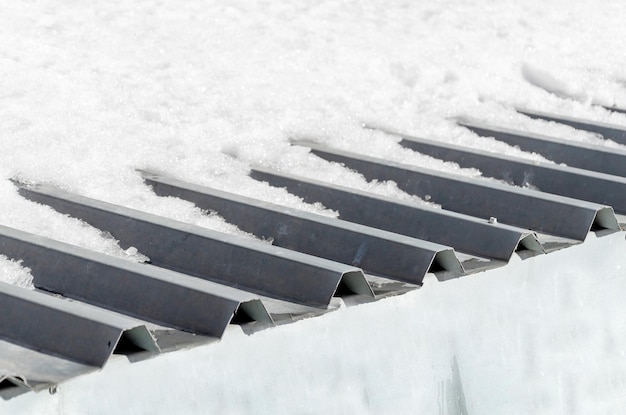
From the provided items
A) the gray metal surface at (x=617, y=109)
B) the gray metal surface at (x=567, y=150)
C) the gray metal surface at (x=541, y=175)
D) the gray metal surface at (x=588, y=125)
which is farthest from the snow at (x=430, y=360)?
the gray metal surface at (x=617, y=109)

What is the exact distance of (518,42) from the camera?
185 inches

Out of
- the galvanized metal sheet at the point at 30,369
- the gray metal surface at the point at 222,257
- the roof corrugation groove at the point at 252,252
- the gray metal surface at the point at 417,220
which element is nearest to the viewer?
the galvanized metal sheet at the point at 30,369

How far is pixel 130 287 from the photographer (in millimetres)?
2100

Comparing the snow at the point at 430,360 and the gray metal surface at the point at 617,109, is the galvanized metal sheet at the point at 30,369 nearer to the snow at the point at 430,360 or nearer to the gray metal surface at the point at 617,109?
the snow at the point at 430,360

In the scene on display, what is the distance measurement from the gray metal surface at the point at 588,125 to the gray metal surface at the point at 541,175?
58 cm

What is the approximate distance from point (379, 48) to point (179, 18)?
2.87 feet

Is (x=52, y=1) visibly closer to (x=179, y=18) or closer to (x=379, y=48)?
(x=179, y=18)

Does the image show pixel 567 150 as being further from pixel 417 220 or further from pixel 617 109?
pixel 417 220

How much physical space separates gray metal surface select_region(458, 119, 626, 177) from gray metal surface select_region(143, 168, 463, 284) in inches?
47.9

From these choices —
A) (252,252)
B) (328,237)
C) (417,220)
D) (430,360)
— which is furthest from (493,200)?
(252,252)

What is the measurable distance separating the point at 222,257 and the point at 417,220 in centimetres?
62

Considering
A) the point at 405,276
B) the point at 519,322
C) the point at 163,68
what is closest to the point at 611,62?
the point at 163,68

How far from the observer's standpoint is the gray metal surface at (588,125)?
3.81 metres

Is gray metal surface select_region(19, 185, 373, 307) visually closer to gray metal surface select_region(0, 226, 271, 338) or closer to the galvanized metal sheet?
gray metal surface select_region(0, 226, 271, 338)
